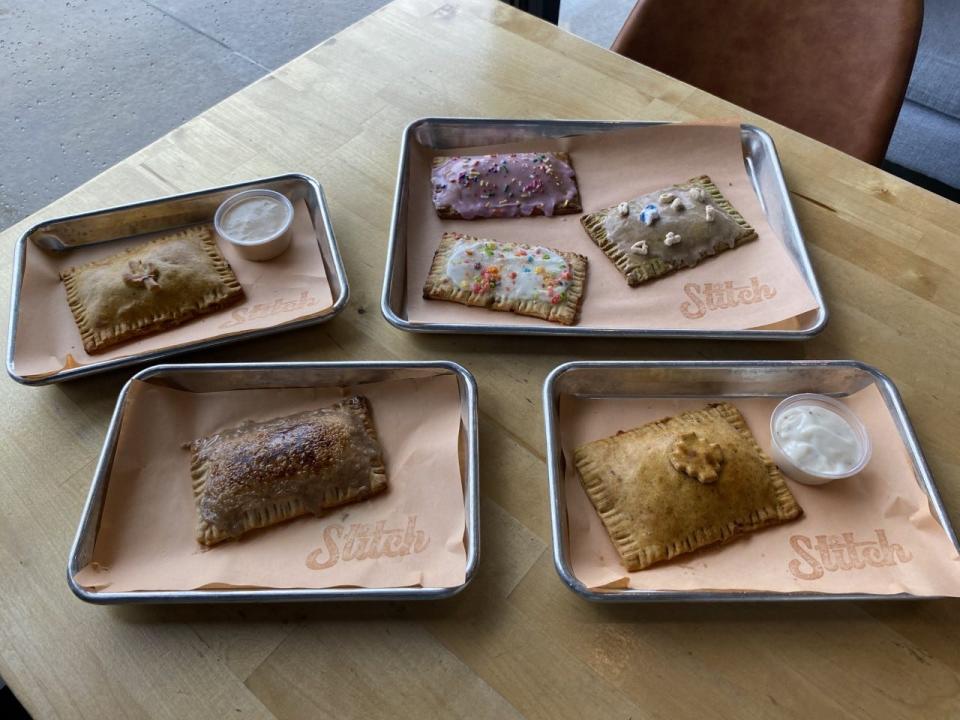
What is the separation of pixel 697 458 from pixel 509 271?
0.65 meters

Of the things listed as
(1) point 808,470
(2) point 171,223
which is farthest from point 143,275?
(1) point 808,470

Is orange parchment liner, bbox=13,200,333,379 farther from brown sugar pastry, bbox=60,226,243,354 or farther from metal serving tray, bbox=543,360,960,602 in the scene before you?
metal serving tray, bbox=543,360,960,602

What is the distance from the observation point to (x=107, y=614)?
1192mm

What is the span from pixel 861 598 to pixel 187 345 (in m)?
1.39

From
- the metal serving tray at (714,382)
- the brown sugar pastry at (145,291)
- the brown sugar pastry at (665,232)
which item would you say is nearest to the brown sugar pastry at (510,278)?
A: the brown sugar pastry at (665,232)

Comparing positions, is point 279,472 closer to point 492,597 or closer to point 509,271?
point 492,597

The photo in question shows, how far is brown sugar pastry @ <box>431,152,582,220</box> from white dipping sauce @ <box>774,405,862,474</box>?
2.63 ft

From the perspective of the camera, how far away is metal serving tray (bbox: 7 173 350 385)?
1.58m

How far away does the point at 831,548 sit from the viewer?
4.12 feet

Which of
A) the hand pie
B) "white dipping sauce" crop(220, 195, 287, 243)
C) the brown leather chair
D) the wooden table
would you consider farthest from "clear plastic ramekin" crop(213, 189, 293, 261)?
the brown leather chair

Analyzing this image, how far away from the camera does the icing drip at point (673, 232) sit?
1.73 metres

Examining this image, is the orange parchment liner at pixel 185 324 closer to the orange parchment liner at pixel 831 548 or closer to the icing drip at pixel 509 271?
the icing drip at pixel 509 271

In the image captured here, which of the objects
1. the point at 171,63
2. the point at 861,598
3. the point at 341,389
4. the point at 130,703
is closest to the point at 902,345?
the point at 861,598

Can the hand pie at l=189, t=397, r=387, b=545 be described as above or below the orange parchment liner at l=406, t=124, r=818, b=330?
below
